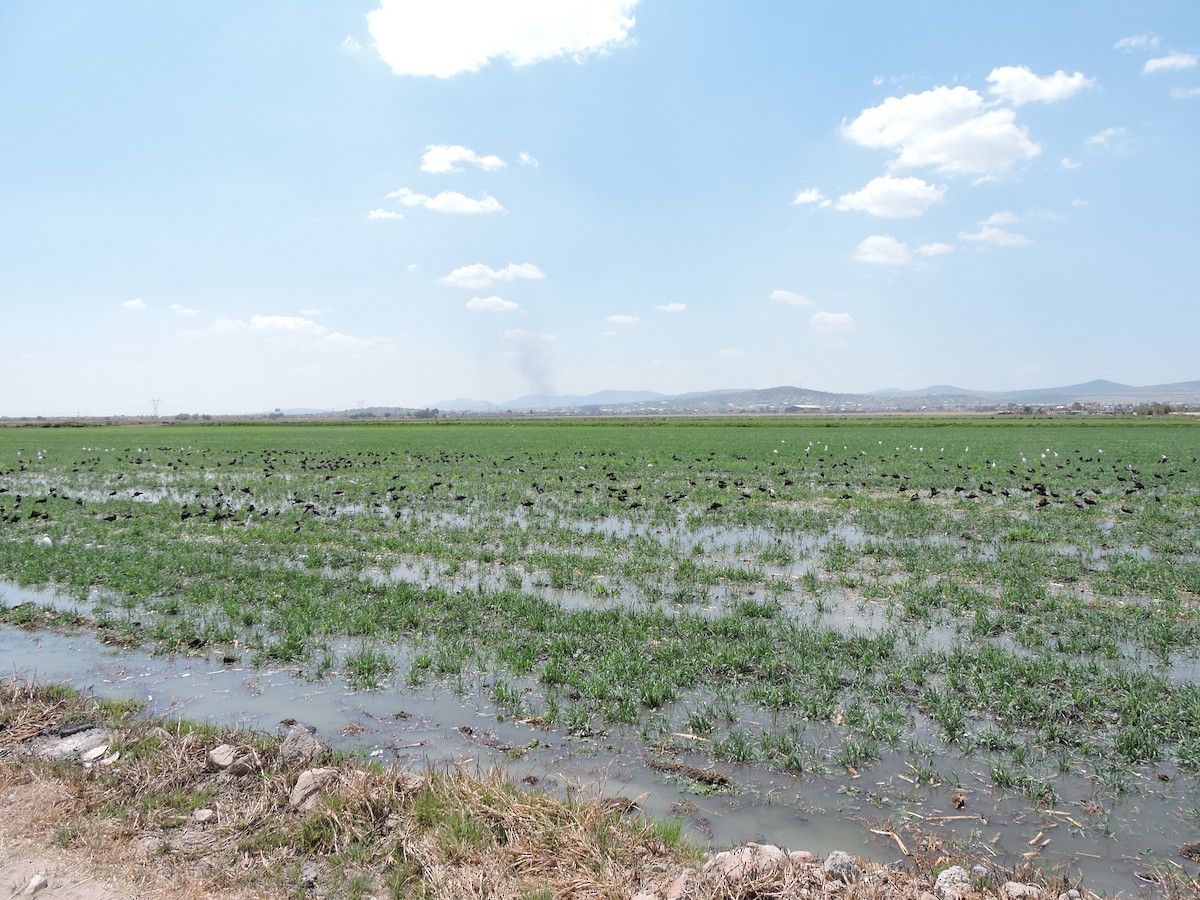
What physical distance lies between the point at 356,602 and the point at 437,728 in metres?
4.72

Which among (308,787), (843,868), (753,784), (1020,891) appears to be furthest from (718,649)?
(308,787)

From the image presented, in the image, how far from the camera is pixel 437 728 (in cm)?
689

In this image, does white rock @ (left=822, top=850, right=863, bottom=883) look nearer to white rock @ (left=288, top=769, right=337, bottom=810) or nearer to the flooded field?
the flooded field

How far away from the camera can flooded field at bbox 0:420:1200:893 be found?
560 cm

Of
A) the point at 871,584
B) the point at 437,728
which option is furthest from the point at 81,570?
the point at 871,584

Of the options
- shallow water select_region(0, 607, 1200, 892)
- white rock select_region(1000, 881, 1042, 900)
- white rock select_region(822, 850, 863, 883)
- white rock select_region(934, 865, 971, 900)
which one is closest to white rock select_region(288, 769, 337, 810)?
shallow water select_region(0, 607, 1200, 892)

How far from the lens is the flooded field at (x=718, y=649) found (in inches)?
220

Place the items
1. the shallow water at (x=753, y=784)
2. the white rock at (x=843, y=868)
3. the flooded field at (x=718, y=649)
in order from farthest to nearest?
the flooded field at (x=718, y=649), the shallow water at (x=753, y=784), the white rock at (x=843, y=868)

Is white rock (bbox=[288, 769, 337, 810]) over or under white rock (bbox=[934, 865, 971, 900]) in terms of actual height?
over

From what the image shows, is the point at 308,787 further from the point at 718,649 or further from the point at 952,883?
the point at 718,649

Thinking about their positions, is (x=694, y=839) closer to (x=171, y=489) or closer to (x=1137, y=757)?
(x=1137, y=757)

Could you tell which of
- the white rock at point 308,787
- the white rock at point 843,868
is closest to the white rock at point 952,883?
the white rock at point 843,868

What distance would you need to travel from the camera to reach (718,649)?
8.56 m

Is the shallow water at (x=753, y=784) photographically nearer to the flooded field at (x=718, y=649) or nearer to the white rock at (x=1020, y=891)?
the flooded field at (x=718, y=649)
